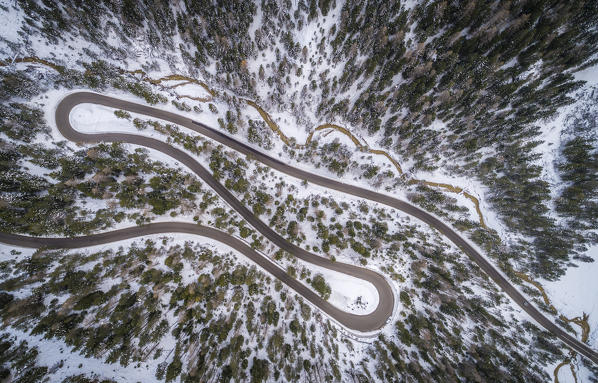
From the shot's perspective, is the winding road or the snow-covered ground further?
the snow-covered ground

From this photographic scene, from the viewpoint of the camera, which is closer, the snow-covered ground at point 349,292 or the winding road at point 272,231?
the winding road at point 272,231

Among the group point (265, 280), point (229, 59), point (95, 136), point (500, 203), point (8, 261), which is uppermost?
point (229, 59)

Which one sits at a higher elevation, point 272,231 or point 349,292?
point 272,231

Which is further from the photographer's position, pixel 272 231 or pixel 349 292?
pixel 272 231

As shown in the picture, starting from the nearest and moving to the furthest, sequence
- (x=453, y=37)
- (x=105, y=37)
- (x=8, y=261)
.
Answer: (x=8, y=261) → (x=453, y=37) → (x=105, y=37)

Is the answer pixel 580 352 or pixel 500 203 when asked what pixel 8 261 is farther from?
pixel 580 352

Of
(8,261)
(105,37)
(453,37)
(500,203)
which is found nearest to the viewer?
(8,261)

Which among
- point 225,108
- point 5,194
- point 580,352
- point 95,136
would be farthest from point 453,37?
point 5,194

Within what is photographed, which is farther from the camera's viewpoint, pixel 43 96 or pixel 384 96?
pixel 384 96
